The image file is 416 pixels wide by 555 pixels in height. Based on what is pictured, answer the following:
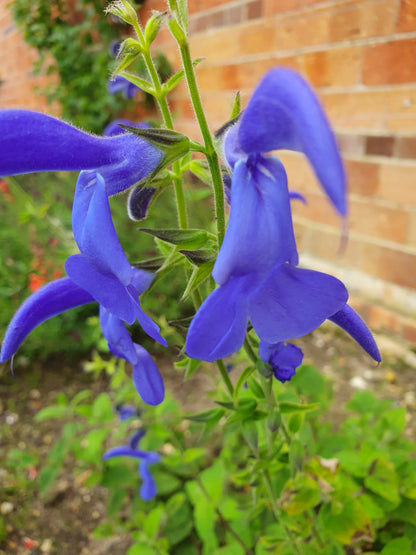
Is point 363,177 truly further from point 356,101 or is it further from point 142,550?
point 142,550

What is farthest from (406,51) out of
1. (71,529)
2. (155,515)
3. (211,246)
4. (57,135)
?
(71,529)

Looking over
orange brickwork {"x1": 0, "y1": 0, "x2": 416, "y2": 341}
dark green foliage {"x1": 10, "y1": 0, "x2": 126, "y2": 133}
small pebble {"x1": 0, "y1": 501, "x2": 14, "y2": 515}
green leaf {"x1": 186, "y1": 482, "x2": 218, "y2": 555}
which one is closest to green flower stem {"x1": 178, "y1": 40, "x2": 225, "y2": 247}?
green leaf {"x1": 186, "y1": 482, "x2": 218, "y2": 555}

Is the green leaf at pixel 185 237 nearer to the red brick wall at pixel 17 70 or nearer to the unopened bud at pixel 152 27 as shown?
the unopened bud at pixel 152 27

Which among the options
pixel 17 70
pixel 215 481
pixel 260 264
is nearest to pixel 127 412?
pixel 215 481

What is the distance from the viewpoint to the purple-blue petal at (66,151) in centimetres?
38

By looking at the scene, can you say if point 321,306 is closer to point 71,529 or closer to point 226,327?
point 226,327

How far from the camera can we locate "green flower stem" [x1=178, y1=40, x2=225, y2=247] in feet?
1.38

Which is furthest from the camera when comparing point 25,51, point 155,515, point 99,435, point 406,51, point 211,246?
point 25,51

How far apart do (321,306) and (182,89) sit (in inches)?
78.1

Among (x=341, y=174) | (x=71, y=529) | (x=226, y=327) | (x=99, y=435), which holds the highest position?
(x=341, y=174)

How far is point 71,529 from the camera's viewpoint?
1341mm

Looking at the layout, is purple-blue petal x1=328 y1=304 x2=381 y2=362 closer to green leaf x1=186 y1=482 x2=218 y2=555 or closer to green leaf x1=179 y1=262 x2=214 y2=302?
green leaf x1=179 y1=262 x2=214 y2=302

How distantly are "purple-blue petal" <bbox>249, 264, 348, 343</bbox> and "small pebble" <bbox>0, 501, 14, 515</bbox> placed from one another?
143 cm

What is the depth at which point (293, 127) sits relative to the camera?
0.31 meters
